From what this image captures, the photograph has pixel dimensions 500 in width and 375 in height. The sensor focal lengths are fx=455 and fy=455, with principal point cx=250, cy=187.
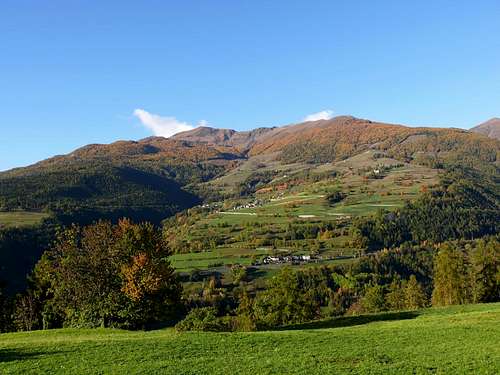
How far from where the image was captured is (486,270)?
290 feet

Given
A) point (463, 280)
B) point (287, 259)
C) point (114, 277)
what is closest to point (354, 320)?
point (114, 277)

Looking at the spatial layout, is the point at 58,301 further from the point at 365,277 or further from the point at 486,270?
the point at 365,277

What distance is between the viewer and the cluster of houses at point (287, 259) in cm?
18838

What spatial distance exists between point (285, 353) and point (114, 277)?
35247mm

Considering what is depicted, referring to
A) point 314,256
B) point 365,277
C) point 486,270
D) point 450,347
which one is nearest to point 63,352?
point 450,347

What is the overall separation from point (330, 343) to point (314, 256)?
162718mm

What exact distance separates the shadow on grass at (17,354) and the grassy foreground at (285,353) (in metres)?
0.08

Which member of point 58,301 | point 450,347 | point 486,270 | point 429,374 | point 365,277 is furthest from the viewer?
point 365,277

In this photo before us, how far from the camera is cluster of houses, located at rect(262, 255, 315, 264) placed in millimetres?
188375

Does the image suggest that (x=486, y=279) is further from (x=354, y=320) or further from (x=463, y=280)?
(x=354, y=320)

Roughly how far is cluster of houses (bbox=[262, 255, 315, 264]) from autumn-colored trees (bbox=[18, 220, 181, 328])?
125834 millimetres

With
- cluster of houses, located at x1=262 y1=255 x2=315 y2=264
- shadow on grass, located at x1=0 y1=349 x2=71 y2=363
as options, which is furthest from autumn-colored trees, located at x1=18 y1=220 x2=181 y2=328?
cluster of houses, located at x1=262 y1=255 x2=315 y2=264

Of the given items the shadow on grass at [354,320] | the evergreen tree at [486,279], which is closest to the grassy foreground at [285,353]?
the shadow on grass at [354,320]

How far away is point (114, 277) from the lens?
6156 centimetres
